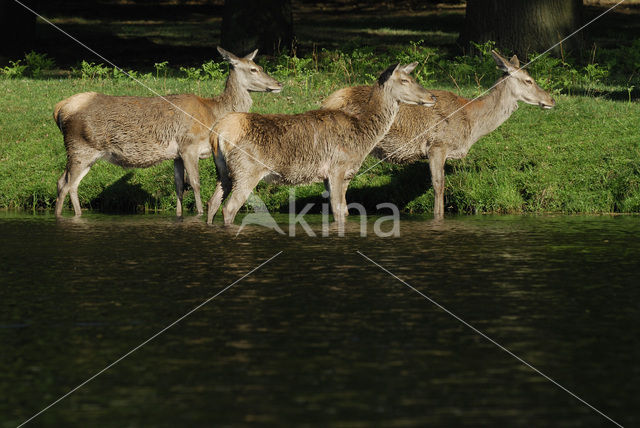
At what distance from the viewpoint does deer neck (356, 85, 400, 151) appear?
15.4m

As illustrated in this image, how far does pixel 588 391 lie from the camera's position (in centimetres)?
641

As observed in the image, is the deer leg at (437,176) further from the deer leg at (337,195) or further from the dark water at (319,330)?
the dark water at (319,330)

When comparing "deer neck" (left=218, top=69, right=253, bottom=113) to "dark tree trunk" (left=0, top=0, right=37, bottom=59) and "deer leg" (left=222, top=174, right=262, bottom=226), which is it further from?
"dark tree trunk" (left=0, top=0, right=37, bottom=59)

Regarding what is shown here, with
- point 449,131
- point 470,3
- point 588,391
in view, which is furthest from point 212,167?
point 588,391

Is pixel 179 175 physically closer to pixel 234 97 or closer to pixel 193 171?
pixel 193 171

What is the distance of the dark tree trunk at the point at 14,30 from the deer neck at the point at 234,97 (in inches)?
643

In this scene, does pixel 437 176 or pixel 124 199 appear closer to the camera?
pixel 437 176

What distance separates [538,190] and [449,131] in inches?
61.1

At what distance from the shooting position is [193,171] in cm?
1619

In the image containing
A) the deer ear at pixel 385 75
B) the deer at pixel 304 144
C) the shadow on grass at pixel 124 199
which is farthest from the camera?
the shadow on grass at pixel 124 199

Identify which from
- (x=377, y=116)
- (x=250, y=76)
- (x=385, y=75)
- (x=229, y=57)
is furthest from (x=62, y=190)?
(x=385, y=75)

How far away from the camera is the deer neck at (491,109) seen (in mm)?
16719

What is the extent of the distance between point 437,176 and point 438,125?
705mm

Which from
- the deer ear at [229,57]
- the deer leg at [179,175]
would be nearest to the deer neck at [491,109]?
the deer ear at [229,57]
